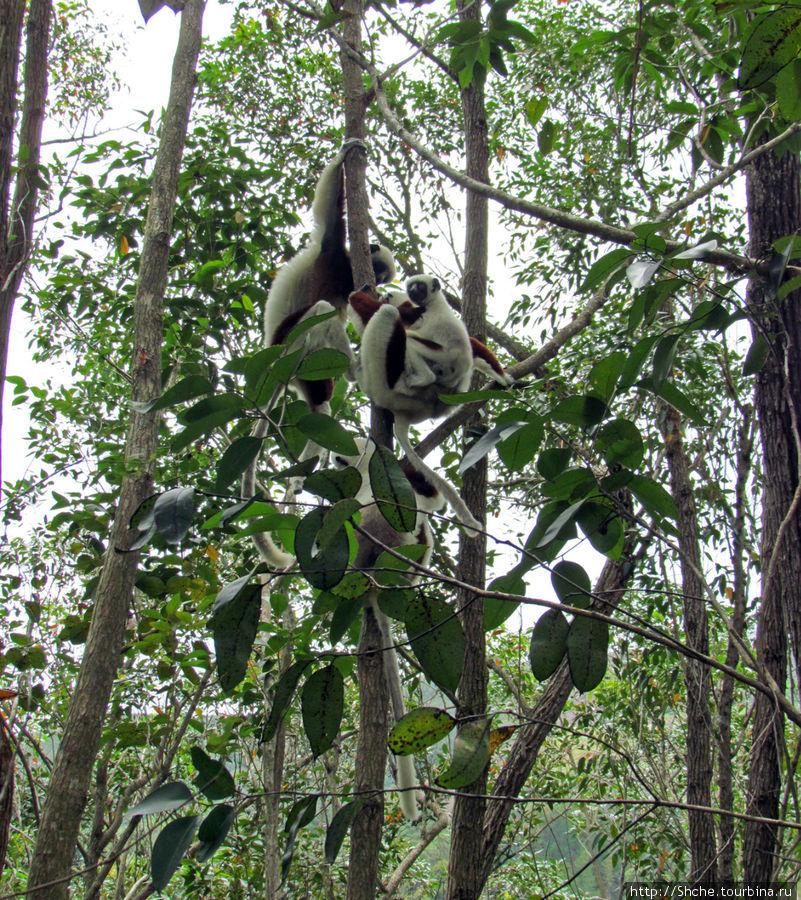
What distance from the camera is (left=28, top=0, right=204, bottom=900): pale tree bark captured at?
2.61 metres

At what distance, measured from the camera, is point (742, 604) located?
4281mm

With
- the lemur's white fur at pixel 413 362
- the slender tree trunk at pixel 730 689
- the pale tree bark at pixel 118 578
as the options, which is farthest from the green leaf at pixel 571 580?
the slender tree trunk at pixel 730 689

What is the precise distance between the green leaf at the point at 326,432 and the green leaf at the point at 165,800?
0.60 meters

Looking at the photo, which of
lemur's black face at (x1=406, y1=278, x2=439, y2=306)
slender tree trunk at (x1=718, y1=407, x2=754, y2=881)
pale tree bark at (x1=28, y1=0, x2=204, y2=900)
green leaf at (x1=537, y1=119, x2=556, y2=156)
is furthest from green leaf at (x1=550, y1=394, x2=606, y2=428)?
lemur's black face at (x1=406, y1=278, x2=439, y2=306)

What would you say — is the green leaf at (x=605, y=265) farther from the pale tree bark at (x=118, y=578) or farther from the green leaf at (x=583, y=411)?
the pale tree bark at (x=118, y=578)

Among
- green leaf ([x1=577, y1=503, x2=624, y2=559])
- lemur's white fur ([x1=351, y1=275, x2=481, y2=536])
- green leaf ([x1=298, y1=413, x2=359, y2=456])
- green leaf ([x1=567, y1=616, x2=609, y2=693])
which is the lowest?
green leaf ([x1=567, y1=616, x2=609, y2=693])

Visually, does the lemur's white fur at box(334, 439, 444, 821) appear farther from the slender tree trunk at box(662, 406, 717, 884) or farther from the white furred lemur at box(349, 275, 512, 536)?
the slender tree trunk at box(662, 406, 717, 884)

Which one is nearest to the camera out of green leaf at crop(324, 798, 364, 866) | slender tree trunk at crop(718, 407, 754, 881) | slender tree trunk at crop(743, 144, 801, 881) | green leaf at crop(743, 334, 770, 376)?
green leaf at crop(324, 798, 364, 866)

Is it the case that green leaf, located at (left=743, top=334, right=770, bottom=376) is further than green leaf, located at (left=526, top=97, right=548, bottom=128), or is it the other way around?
green leaf, located at (left=526, top=97, right=548, bottom=128)

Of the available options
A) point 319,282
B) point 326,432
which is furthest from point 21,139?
point 326,432

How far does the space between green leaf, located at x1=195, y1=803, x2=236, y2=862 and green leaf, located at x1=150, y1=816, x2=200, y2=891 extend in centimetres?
3

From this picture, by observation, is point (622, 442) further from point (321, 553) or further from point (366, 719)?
point (366, 719)

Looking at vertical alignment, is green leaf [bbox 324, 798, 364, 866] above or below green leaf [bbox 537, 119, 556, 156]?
below

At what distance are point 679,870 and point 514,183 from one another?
6854 millimetres
